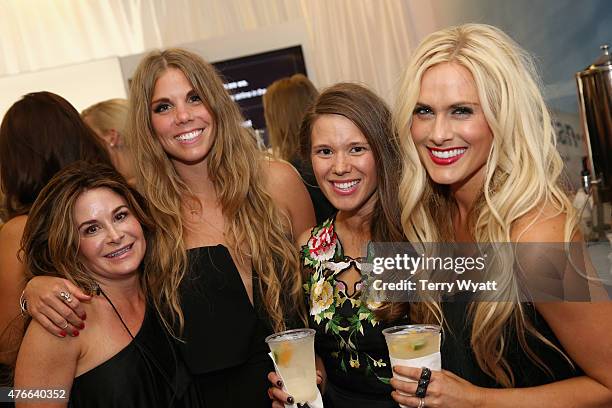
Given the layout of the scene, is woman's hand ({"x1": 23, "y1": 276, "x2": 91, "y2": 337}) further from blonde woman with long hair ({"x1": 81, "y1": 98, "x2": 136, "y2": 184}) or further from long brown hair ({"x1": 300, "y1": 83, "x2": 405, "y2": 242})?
blonde woman with long hair ({"x1": 81, "y1": 98, "x2": 136, "y2": 184})

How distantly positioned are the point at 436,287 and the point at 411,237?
20cm

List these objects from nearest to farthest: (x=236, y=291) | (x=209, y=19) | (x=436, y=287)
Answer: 1. (x=436, y=287)
2. (x=236, y=291)
3. (x=209, y=19)

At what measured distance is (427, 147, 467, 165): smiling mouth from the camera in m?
2.06

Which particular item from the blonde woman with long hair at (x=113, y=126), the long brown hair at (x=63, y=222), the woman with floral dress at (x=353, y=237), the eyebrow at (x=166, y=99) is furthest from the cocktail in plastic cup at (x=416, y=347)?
the blonde woman with long hair at (x=113, y=126)

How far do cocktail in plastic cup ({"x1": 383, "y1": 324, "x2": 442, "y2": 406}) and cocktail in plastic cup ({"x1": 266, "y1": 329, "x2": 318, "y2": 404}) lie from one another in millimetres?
262

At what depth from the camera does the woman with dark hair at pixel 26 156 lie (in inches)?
112

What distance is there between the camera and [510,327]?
1953 mm

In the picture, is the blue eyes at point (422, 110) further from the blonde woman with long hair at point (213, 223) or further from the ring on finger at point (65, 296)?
the ring on finger at point (65, 296)

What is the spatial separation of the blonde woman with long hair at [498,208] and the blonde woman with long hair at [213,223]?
80 centimetres

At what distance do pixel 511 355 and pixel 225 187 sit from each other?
1.36 meters

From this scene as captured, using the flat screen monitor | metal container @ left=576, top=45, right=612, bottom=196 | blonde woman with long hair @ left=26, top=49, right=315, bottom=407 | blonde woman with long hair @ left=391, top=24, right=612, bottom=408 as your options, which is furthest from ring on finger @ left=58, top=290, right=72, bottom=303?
the flat screen monitor

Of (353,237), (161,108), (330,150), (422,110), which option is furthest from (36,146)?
(422,110)

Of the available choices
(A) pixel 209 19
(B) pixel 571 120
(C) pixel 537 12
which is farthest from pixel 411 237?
(A) pixel 209 19

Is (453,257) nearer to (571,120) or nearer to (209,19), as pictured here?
(571,120)
